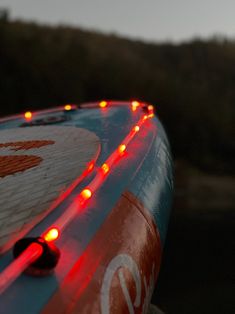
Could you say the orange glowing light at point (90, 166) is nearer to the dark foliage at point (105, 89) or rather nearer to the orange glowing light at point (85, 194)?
the orange glowing light at point (85, 194)

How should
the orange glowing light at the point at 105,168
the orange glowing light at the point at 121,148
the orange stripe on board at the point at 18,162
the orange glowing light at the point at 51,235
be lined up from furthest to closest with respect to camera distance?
1. the orange glowing light at the point at 121,148
2. the orange stripe on board at the point at 18,162
3. the orange glowing light at the point at 105,168
4. the orange glowing light at the point at 51,235

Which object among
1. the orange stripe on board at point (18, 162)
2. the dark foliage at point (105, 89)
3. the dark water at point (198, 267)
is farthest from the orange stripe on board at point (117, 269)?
the dark foliage at point (105, 89)

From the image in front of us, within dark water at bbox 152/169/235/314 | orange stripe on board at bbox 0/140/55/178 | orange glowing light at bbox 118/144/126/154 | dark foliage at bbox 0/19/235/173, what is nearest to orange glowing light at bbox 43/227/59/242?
orange stripe on board at bbox 0/140/55/178

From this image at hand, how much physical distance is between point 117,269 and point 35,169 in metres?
0.97

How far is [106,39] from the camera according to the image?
2839cm

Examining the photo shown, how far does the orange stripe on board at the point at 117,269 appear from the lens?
173cm

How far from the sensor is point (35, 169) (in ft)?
9.36

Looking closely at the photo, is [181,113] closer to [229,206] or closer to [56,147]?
[229,206]

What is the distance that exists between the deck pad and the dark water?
128cm

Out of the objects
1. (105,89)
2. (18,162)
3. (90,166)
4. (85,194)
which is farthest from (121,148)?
(105,89)

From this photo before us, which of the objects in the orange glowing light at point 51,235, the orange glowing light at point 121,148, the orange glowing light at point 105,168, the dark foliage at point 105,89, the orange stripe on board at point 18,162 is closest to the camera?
the orange glowing light at point 51,235

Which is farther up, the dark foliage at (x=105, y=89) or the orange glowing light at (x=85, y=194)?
the orange glowing light at (x=85, y=194)

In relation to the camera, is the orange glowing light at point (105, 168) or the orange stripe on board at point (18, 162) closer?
the orange glowing light at point (105, 168)

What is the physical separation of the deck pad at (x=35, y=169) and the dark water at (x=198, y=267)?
128 centimetres
